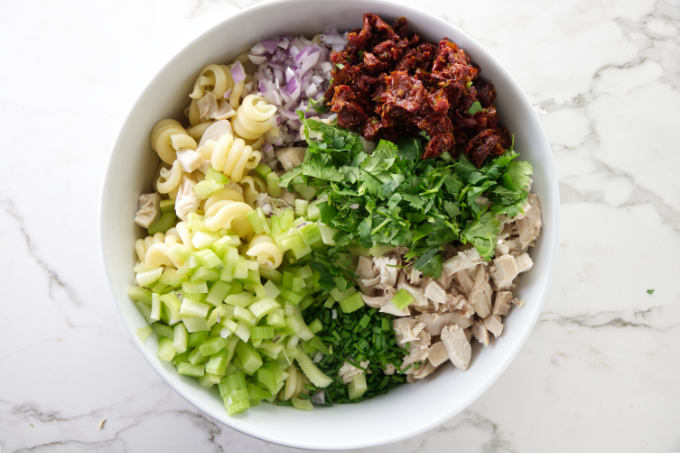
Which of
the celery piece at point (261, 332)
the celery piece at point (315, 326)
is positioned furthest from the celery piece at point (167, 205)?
the celery piece at point (315, 326)

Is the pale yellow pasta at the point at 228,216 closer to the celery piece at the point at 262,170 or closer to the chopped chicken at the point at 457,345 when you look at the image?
the celery piece at the point at 262,170

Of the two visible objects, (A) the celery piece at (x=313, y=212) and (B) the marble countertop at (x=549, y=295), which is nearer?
(A) the celery piece at (x=313, y=212)


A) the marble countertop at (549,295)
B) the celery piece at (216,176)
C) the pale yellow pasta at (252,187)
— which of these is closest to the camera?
the celery piece at (216,176)

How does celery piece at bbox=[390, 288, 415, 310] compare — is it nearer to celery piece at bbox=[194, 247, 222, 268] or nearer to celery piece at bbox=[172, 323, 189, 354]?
celery piece at bbox=[194, 247, 222, 268]

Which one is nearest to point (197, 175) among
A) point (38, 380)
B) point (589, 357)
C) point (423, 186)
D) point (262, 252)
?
point (262, 252)

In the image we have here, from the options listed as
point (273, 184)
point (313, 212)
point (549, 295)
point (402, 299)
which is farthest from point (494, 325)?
point (273, 184)

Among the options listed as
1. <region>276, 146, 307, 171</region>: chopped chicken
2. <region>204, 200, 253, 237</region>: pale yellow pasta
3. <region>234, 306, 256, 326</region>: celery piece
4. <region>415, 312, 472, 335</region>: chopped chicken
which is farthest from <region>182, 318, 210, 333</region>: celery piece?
<region>415, 312, 472, 335</region>: chopped chicken
